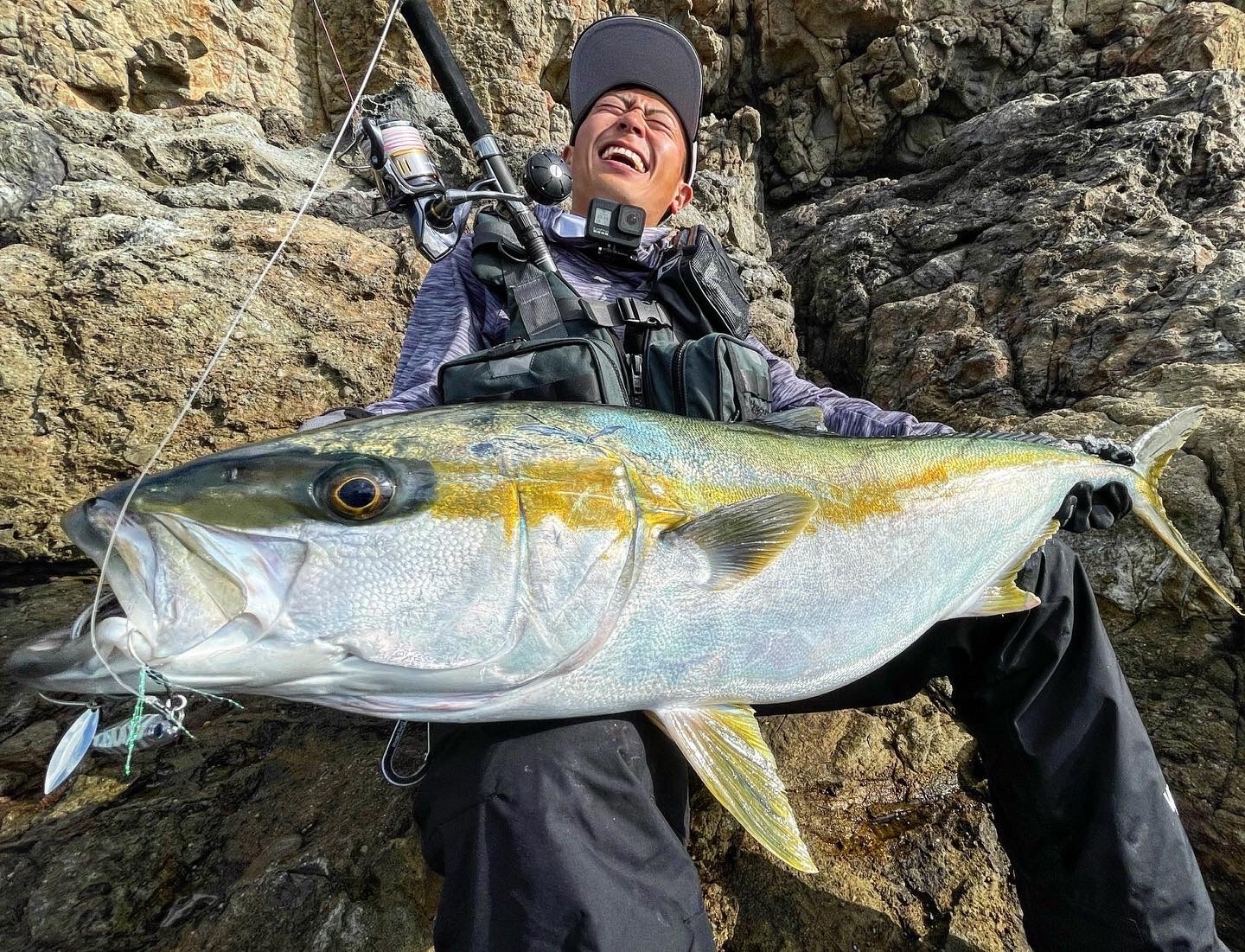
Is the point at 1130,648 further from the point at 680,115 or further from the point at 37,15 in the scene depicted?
the point at 37,15

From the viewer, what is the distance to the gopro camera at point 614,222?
244 centimetres

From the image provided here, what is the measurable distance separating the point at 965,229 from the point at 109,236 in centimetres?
613

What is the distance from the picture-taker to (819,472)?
4.59 feet

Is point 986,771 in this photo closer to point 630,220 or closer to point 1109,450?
point 1109,450

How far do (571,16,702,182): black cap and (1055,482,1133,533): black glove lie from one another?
221 cm

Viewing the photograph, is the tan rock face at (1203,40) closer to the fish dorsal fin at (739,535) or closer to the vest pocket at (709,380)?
the vest pocket at (709,380)

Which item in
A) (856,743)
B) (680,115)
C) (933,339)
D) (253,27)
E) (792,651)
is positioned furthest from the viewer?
(253,27)

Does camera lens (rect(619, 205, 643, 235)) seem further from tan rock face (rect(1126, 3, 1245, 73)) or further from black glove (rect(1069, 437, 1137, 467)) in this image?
tan rock face (rect(1126, 3, 1245, 73))

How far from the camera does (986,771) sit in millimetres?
1598

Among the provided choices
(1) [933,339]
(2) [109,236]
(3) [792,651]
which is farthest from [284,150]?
(3) [792,651]

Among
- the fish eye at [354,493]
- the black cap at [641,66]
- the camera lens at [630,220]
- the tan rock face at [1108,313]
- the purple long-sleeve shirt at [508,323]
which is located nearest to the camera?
the fish eye at [354,493]

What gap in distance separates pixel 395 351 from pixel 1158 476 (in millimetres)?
3552

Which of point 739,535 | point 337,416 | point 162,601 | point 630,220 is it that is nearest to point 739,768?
point 739,535

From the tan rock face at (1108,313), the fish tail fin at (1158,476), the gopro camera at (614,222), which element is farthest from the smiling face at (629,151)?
the tan rock face at (1108,313)
